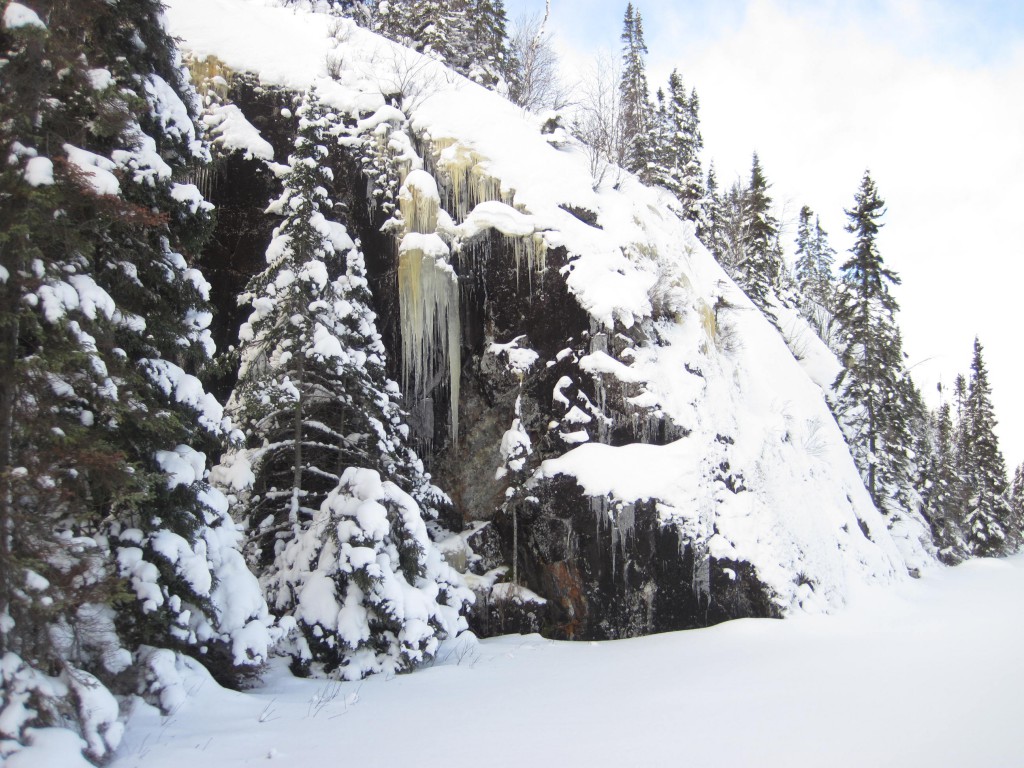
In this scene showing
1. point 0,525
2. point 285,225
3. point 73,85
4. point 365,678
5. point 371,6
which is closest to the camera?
point 0,525

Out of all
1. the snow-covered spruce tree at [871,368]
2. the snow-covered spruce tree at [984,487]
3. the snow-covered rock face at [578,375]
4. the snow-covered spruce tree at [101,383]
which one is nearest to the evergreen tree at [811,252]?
the snow-covered spruce tree at [984,487]

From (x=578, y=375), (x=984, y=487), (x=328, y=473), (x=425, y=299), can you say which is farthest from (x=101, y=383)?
(x=984, y=487)

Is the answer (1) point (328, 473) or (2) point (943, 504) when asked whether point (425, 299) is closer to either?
(1) point (328, 473)

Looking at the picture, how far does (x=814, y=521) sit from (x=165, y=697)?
10977 mm

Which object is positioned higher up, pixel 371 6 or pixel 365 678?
pixel 371 6

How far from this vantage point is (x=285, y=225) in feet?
30.2

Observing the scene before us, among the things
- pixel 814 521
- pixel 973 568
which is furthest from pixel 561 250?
pixel 973 568

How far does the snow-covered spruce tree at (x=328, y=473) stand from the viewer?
7.76 metres

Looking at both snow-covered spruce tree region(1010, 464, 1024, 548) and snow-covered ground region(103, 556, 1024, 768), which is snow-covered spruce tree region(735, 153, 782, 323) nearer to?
snow-covered ground region(103, 556, 1024, 768)

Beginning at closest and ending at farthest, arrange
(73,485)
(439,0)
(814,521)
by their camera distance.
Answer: (73,485) < (814,521) < (439,0)

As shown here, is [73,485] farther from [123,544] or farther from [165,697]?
[165,697]

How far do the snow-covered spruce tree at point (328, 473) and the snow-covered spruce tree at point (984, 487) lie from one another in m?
34.9

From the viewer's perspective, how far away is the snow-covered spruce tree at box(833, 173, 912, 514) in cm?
2294

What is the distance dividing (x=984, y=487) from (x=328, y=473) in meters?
36.2
